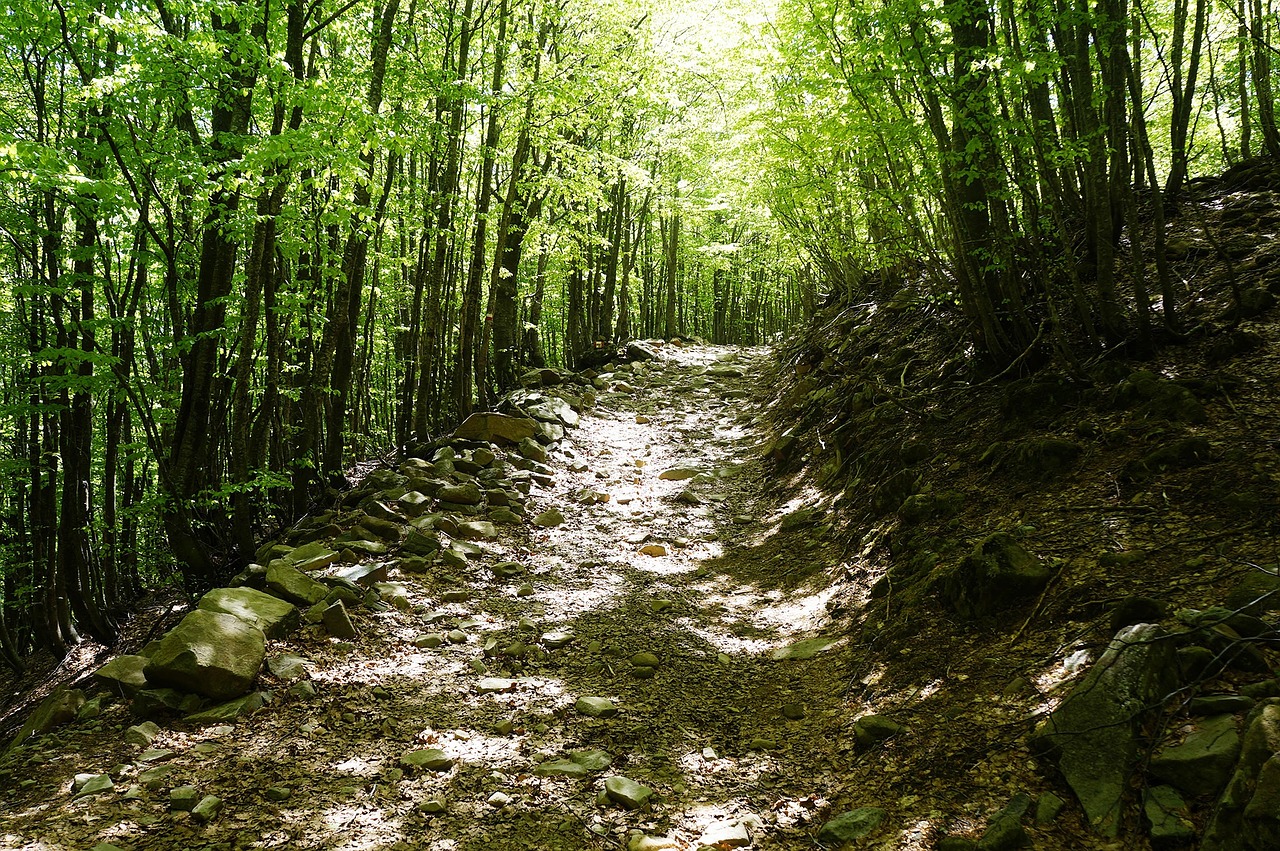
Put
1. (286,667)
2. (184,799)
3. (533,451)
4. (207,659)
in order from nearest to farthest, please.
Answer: (184,799) → (207,659) → (286,667) → (533,451)

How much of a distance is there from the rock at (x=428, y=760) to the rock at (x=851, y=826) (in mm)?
1899

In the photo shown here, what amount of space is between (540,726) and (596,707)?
363mm

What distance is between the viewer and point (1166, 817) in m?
2.19

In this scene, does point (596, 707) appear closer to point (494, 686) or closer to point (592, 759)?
point (592, 759)

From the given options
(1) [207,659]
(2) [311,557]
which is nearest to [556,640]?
(1) [207,659]

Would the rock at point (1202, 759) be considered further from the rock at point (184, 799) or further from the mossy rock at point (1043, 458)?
the rock at point (184, 799)

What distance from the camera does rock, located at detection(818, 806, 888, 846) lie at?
2.77m

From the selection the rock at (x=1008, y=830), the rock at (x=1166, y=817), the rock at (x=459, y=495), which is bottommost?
the rock at (x=1008, y=830)

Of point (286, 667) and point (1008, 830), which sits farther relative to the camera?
point (286, 667)

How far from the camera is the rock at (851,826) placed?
2.77 meters

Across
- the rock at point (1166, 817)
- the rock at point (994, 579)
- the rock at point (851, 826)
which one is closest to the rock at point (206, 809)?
the rock at point (851, 826)

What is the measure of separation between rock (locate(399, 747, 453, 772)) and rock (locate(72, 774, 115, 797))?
4.30ft

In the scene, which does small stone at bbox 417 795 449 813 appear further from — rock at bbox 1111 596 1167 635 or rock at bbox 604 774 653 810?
rock at bbox 1111 596 1167 635

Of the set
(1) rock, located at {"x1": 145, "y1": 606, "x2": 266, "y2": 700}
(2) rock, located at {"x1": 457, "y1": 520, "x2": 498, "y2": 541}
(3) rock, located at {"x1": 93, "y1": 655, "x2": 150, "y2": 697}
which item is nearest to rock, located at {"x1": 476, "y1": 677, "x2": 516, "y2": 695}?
(1) rock, located at {"x1": 145, "y1": 606, "x2": 266, "y2": 700}
